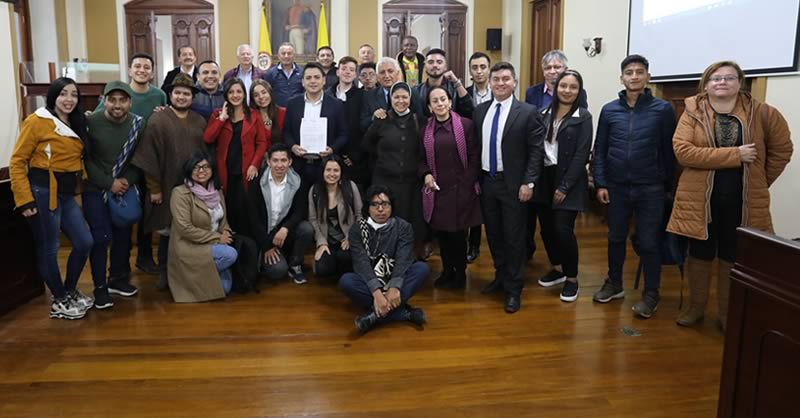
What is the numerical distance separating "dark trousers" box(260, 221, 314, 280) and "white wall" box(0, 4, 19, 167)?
3.55 meters

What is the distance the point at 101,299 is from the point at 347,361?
170 centimetres

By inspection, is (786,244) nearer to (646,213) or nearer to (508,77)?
(646,213)

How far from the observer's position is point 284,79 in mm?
5074

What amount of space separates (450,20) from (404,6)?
2.55 feet

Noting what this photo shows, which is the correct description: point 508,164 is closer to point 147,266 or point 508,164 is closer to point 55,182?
point 55,182

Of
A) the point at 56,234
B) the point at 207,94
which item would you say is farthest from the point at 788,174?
the point at 56,234

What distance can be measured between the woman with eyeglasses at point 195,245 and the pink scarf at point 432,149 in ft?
4.08

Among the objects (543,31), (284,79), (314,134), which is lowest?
Result: (314,134)

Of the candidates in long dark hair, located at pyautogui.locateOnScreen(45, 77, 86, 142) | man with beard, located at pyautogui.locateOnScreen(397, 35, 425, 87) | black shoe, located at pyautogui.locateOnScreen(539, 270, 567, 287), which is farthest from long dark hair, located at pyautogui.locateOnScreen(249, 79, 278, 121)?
black shoe, located at pyautogui.locateOnScreen(539, 270, 567, 287)

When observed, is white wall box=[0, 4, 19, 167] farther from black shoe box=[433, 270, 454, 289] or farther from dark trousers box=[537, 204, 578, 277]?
dark trousers box=[537, 204, 578, 277]

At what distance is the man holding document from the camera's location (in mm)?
4000

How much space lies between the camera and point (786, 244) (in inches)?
66.7

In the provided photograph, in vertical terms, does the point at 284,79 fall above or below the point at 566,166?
above

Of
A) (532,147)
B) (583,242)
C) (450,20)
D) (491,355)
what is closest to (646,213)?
(532,147)
